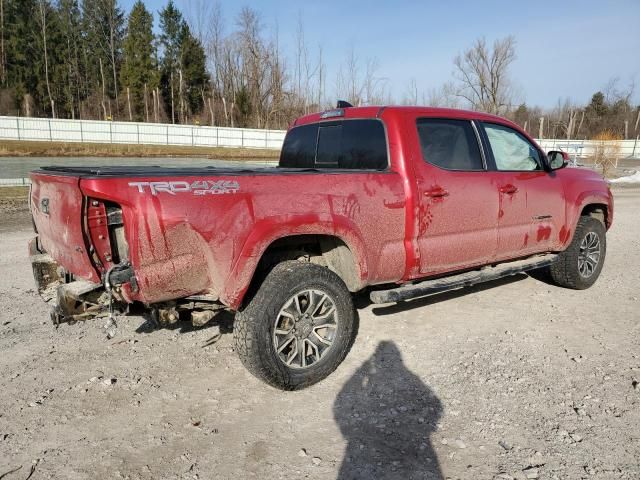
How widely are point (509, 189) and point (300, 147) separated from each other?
2041 millimetres

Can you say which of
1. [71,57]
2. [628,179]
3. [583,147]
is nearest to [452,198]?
[628,179]

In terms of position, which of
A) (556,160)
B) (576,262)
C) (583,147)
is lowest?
(576,262)

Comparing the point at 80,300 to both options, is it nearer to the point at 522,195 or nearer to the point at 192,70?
the point at 522,195

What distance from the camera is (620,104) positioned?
236ft

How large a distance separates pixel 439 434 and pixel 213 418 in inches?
54.8

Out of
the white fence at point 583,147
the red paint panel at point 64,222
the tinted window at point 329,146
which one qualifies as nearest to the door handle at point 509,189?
the tinted window at point 329,146

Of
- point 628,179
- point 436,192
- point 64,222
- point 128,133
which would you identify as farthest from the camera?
point 128,133

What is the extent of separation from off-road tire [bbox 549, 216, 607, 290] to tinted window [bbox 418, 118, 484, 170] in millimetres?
1890

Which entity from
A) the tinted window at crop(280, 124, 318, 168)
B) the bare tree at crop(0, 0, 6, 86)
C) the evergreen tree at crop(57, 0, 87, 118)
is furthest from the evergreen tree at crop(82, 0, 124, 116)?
the tinted window at crop(280, 124, 318, 168)

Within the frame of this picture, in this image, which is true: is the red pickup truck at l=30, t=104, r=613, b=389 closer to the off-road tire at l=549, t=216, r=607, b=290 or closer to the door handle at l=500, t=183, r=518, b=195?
the door handle at l=500, t=183, r=518, b=195

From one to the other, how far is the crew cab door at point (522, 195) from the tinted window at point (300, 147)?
1.62 m

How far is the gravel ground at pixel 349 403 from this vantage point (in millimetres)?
2678

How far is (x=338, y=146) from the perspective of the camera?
4.46 m

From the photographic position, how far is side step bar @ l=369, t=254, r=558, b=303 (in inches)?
154
